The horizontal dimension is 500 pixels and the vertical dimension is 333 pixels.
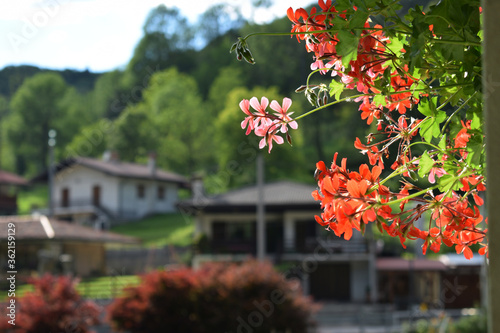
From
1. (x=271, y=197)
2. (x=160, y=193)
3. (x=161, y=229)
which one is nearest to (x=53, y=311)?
(x=271, y=197)

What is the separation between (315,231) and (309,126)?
24.5 metres

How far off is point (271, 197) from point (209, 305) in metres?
19.4

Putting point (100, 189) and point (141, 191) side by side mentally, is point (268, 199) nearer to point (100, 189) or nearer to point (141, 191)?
point (100, 189)

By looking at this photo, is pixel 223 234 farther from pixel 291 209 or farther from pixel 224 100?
pixel 224 100

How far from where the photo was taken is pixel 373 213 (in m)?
1.43

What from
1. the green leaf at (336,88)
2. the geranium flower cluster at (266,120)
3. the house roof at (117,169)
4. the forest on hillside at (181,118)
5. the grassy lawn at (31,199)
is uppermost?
the forest on hillside at (181,118)

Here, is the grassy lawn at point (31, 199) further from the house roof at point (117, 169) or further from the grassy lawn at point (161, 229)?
the grassy lawn at point (161, 229)

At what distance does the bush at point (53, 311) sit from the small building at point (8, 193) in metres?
31.7

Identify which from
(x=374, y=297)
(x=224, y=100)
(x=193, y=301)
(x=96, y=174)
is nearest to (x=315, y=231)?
(x=374, y=297)

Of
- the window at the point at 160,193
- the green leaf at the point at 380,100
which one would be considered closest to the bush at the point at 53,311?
the green leaf at the point at 380,100

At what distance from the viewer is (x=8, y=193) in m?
41.7

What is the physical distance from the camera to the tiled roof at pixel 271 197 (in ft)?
93.6

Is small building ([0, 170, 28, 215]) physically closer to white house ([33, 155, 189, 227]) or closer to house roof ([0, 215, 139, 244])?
white house ([33, 155, 189, 227])

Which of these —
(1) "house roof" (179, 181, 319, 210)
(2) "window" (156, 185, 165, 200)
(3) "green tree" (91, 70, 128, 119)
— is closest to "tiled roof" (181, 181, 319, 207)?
(1) "house roof" (179, 181, 319, 210)
